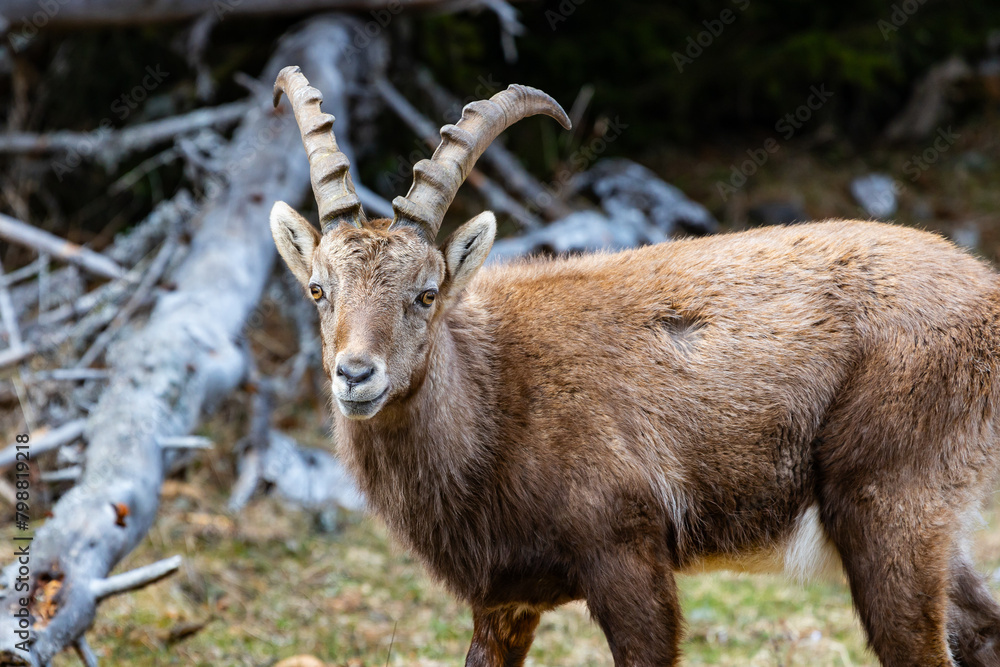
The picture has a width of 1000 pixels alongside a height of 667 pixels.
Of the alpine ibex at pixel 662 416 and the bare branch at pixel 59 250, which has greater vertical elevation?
the bare branch at pixel 59 250

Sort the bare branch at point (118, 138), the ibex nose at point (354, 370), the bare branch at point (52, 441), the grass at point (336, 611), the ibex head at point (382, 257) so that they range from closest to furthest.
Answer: the ibex nose at point (354, 370)
the ibex head at point (382, 257)
the grass at point (336, 611)
the bare branch at point (52, 441)
the bare branch at point (118, 138)

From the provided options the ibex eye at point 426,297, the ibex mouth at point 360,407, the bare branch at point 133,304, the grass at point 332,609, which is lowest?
the grass at point 332,609

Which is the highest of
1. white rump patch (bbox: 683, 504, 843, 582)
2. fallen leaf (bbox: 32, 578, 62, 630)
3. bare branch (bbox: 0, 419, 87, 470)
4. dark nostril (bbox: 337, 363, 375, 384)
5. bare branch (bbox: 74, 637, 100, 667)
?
dark nostril (bbox: 337, 363, 375, 384)

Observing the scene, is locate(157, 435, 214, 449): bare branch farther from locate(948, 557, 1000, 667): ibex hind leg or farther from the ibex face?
locate(948, 557, 1000, 667): ibex hind leg

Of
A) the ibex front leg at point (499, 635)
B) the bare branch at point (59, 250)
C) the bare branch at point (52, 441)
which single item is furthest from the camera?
the bare branch at point (59, 250)

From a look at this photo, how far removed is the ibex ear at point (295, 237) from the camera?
4.89 metres

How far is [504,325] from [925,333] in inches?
81.3

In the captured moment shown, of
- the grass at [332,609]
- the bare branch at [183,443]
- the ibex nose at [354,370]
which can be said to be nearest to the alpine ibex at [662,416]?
the ibex nose at [354,370]

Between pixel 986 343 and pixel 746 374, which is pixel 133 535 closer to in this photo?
pixel 746 374

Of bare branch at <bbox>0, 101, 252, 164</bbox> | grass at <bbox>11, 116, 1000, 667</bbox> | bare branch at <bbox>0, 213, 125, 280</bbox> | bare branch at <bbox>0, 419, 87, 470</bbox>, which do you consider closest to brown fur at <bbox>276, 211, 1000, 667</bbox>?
grass at <bbox>11, 116, 1000, 667</bbox>

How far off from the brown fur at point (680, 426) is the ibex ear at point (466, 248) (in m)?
0.02

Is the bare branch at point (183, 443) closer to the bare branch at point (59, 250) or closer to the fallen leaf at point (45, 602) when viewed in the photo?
the fallen leaf at point (45, 602)

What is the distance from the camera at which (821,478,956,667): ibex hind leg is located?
4.52 meters

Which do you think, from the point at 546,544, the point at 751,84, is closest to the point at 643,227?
the point at 751,84
